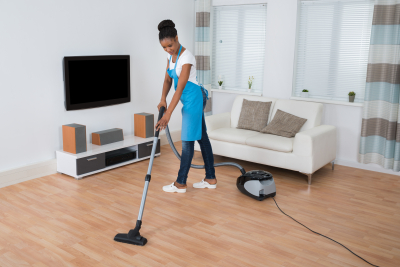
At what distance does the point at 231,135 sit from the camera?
4.47 meters

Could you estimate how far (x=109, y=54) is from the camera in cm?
471

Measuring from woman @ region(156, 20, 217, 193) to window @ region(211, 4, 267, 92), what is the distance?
2205 millimetres

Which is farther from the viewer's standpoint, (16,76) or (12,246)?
(16,76)

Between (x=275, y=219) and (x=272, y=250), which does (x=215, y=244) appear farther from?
(x=275, y=219)

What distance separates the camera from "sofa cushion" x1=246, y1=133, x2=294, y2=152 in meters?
4.07

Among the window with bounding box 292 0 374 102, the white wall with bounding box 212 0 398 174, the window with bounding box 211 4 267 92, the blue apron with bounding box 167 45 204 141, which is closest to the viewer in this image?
the blue apron with bounding box 167 45 204 141

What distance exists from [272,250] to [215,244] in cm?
40

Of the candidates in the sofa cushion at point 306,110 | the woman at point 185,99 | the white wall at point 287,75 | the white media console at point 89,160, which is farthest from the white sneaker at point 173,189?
the white wall at point 287,75

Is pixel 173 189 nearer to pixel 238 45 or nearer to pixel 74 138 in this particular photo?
pixel 74 138

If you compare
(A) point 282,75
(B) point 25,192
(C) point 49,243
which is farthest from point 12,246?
(A) point 282,75

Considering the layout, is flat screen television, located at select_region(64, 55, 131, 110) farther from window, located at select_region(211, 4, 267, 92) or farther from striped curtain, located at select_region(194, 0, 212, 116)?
window, located at select_region(211, 4, 267, 92)

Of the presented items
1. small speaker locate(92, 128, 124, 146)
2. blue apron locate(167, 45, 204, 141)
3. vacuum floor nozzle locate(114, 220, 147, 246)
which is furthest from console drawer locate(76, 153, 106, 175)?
vacuum floor nozzle locate(114, 220, 147, 246)

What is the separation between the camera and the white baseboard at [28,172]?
3.81 m

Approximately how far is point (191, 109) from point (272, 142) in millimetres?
1165
